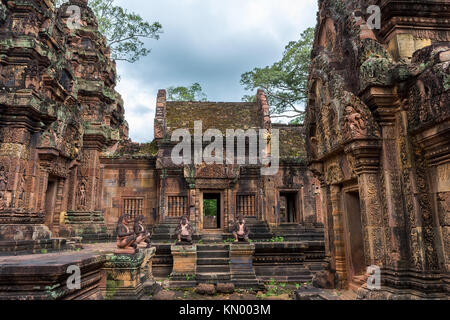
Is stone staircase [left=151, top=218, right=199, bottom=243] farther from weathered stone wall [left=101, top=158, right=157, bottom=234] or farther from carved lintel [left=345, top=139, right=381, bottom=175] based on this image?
carved lintel [left=345, top=139, right=381, bottom=175]

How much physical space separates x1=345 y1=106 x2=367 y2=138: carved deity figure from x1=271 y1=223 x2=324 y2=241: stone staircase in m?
10.5

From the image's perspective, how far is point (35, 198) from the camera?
27.9 feet

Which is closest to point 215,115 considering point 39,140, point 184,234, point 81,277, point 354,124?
point 184,234

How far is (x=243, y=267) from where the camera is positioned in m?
10.8

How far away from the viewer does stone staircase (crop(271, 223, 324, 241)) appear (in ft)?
48.1

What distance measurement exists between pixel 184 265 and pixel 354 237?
6.88m

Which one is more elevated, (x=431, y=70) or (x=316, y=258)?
(x=431, y=70)

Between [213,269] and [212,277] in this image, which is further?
[213,269]

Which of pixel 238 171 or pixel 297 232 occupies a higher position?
pixel 238 171

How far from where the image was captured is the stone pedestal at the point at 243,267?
1011 cm

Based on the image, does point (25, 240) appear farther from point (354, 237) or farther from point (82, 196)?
point (354, 237)
